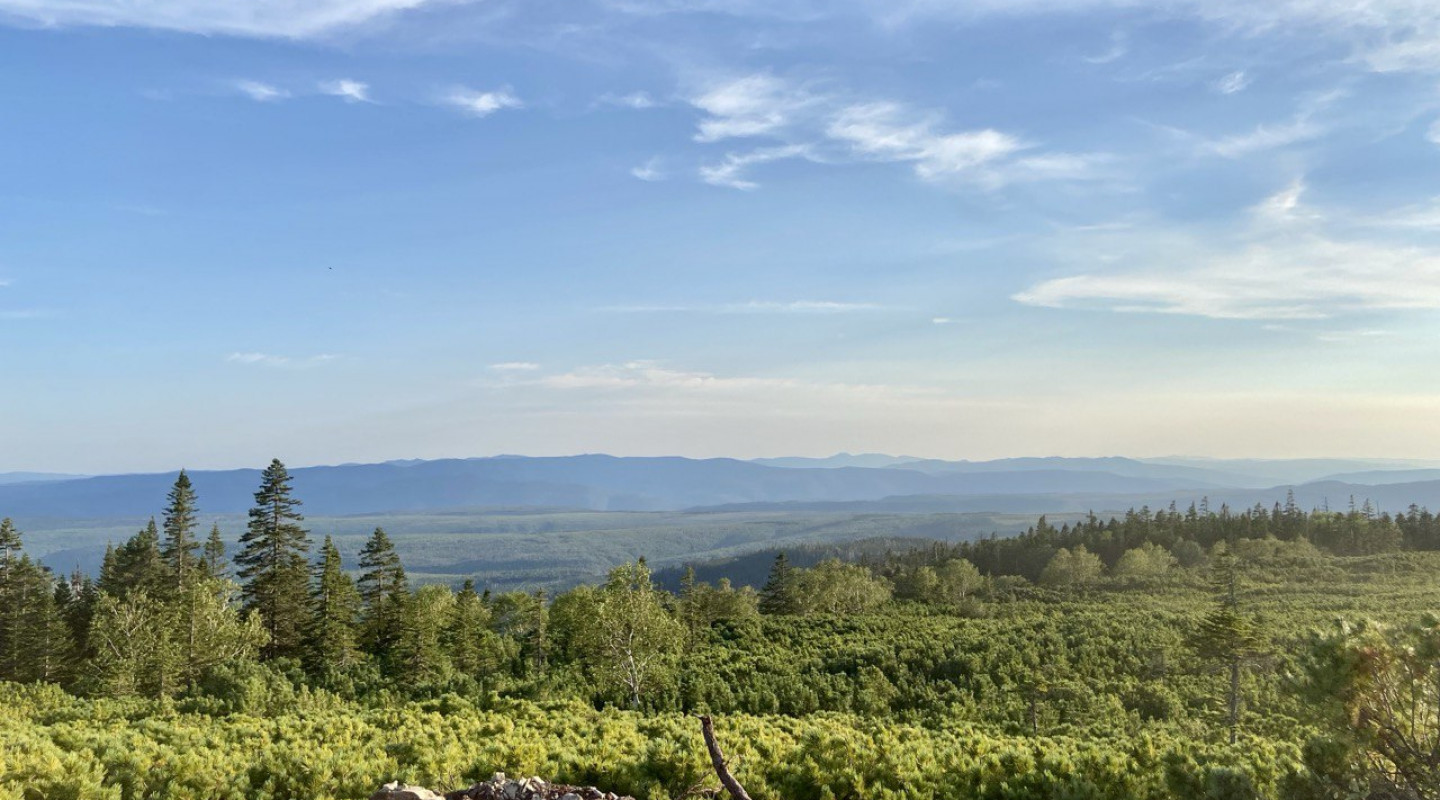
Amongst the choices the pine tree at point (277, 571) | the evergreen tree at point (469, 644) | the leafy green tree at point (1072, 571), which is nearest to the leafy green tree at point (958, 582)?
the leafy green tree at point (1072, 571)

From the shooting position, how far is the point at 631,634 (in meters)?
44.8

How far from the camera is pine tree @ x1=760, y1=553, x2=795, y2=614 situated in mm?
102188

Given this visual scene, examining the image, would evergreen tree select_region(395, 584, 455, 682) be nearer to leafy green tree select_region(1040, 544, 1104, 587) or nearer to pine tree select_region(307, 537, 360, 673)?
pine tree select_region(307, 537, 360, 673)

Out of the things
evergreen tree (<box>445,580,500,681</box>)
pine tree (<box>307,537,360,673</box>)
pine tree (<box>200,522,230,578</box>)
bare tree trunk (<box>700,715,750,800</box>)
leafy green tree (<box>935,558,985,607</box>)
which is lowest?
leafy green tree (<box>935,558,985,607</box>)

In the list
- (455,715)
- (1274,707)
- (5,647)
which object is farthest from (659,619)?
(5,647)

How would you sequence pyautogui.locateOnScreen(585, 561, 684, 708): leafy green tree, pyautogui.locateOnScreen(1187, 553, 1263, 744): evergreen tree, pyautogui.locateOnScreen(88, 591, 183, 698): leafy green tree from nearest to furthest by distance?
pyautogui.locateOnScreen(1187, 553, 1263, 744): evergreen tree, pyautogui.locateOnScreen(88, 591, 183, 698): leafy green tree, pyautogui.locateOnScreen(585, 561, 684, 708): leafy green tree

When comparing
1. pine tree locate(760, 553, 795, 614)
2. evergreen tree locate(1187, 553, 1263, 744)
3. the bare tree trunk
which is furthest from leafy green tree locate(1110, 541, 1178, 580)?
the bare tree trunk

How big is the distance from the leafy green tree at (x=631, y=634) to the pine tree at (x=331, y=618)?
19162mm

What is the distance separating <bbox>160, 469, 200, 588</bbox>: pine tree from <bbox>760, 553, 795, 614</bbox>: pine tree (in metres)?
66.4

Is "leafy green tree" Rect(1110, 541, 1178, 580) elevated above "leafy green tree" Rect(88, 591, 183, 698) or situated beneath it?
situated beneath

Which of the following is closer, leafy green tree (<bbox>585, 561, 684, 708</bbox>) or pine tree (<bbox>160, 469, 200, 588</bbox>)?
leafy green tree (<bbox>585, 561, 684, 708</bbox>)

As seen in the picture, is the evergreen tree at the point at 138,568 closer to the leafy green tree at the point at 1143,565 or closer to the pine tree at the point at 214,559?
the pine tree at the point at 214,559

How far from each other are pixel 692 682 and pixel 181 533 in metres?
42.7

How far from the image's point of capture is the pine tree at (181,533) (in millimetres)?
56906
